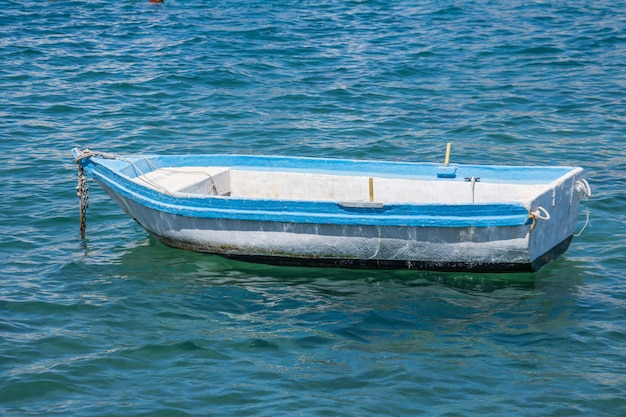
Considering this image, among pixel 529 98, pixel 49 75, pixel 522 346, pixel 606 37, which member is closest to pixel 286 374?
pixel 522 346

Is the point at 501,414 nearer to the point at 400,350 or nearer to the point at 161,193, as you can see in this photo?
the point at 400,350

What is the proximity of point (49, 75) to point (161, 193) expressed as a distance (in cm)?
943

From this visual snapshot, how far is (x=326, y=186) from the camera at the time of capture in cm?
1034

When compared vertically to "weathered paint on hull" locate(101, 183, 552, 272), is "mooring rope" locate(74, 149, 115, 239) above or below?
above

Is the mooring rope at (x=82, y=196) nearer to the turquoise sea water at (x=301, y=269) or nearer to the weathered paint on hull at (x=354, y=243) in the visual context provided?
the turquoise sea water at (x=301, y=269)

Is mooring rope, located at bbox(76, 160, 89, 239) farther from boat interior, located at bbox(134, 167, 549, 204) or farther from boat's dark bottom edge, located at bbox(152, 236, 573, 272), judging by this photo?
boat's dark bottom edge, located at bbox(152, 236, 573, 272)

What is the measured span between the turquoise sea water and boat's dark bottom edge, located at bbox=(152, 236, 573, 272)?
0.30 feet

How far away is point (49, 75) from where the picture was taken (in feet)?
58.5

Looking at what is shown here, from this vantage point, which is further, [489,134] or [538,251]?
[489,134]

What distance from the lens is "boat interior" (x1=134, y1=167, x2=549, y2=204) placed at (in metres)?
9.73

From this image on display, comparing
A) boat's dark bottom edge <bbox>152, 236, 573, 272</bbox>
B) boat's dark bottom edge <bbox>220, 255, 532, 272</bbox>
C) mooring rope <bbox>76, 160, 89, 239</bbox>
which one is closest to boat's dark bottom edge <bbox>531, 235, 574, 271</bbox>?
boat's dark bottom edge <bbox>152, 236, 573, 272</bbox>

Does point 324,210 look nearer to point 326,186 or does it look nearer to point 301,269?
point 301,269

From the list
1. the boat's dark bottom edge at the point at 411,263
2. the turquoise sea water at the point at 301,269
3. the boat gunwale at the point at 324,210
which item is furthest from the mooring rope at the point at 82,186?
the boat's dark bottom edge at the point at 411,263

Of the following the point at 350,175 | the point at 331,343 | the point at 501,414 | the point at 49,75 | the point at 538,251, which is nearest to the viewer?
the point at 501,414
